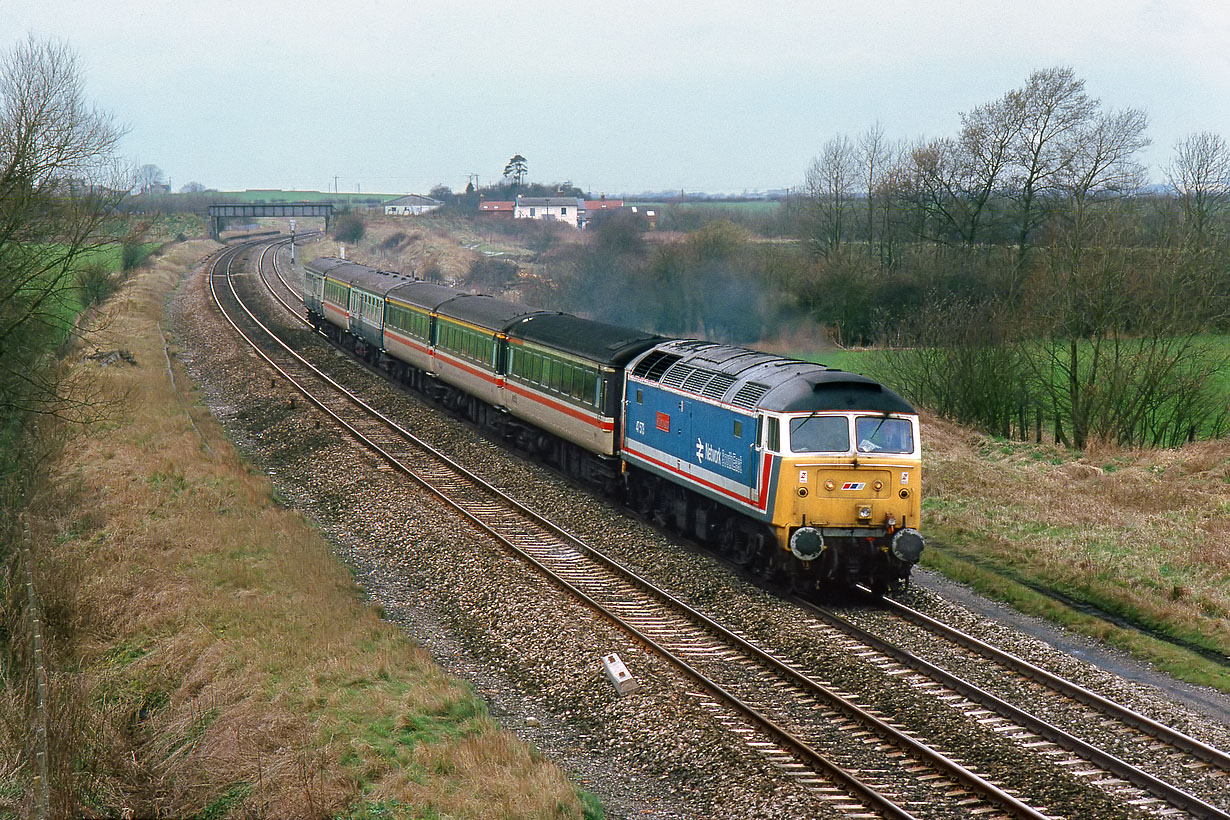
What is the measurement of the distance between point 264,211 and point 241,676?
368 feet

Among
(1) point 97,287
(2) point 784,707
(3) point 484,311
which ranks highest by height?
(1) point 97,287

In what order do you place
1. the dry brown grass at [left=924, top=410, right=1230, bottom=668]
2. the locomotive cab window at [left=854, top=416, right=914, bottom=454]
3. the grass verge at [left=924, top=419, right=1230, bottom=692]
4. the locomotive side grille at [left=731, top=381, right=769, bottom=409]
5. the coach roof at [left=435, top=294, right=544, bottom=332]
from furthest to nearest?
the coach roof at [left=435, top=294, right=544, bottom=332], the locomotive side grille at [left=731, top=381, right=769, bottom=409], the dry brown grass at [left=924, top=410, right=1230, bottom=668], the locomotive cab window at [left=854, top=416, right=914, bottom=454], the grass verge at [left=924, top=419, right=1230, bottom=692]

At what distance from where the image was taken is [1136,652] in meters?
13.2

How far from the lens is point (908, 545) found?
46.7ft

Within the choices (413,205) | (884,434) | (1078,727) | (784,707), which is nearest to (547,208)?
(413,205)

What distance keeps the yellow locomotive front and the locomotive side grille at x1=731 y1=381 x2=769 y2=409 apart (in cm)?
68

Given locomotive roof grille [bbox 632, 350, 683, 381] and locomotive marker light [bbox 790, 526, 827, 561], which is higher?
locomotive roof grille [bbox 632, 350, 683, 381]

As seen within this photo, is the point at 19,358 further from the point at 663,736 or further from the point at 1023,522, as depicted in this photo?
the point at 1023,522

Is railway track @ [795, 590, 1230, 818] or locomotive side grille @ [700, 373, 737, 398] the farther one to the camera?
locomotive side grille @ [700, 373, 737, 398]

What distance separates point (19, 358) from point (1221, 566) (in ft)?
71.2

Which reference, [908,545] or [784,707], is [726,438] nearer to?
[908,545]

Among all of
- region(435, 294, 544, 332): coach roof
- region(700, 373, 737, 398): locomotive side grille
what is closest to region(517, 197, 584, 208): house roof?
region(435, 294, 544, 332): coach roof

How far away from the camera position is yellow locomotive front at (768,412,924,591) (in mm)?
14273

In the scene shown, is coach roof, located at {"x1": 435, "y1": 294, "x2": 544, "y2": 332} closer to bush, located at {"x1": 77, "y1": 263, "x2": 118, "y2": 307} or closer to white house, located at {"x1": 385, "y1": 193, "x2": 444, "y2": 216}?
bush, located at {"x1": 77, "y1": 263, "x2": 118, "y2": 307}
